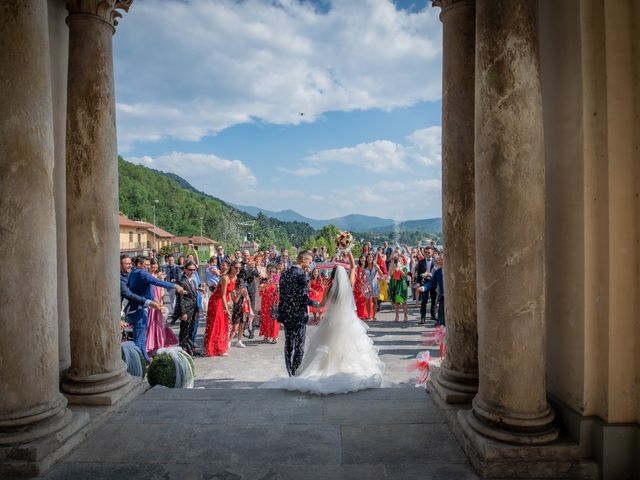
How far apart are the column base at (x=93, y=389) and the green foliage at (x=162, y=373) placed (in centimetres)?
118

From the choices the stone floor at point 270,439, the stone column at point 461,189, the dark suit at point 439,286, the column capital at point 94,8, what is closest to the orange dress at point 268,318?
the dark suit at point 439,286

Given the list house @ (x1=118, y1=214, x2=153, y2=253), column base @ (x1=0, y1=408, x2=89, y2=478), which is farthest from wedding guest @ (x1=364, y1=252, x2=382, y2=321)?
house @ (x1=118, y1=214, x2=153, y2=253)

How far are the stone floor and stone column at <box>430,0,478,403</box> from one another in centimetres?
60

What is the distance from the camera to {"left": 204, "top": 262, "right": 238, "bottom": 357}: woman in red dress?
1033 centimetres

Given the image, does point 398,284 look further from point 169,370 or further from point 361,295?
point 169,370

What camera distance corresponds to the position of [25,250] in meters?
3.65

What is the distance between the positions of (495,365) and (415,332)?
9.54m

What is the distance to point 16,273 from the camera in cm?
361

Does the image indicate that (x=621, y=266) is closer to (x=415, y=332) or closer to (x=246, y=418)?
(x=246, y=418)

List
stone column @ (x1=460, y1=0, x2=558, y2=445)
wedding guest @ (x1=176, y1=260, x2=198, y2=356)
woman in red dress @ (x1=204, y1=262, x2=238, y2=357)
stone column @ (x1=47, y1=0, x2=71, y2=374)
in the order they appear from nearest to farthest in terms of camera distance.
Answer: stone column @ (x1=460, y1=0, x2=558, y2=445), stone column @ (x1=47, y1=0, x2=71, y2=374), wedding guest @ (x1=176, y1=260, x2=198, y2=356), woman in red dress @ (x1=204, y1=262, x2=238, y2=357)

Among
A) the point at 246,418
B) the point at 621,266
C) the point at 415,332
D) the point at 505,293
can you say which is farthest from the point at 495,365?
the point at 415,332

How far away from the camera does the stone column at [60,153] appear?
4.90 metres

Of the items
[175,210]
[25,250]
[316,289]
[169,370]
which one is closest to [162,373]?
[169,370]

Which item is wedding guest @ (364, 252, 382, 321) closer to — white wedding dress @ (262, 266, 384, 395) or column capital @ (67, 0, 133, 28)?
white wedding dress @ (262, 266, 384, 395)
